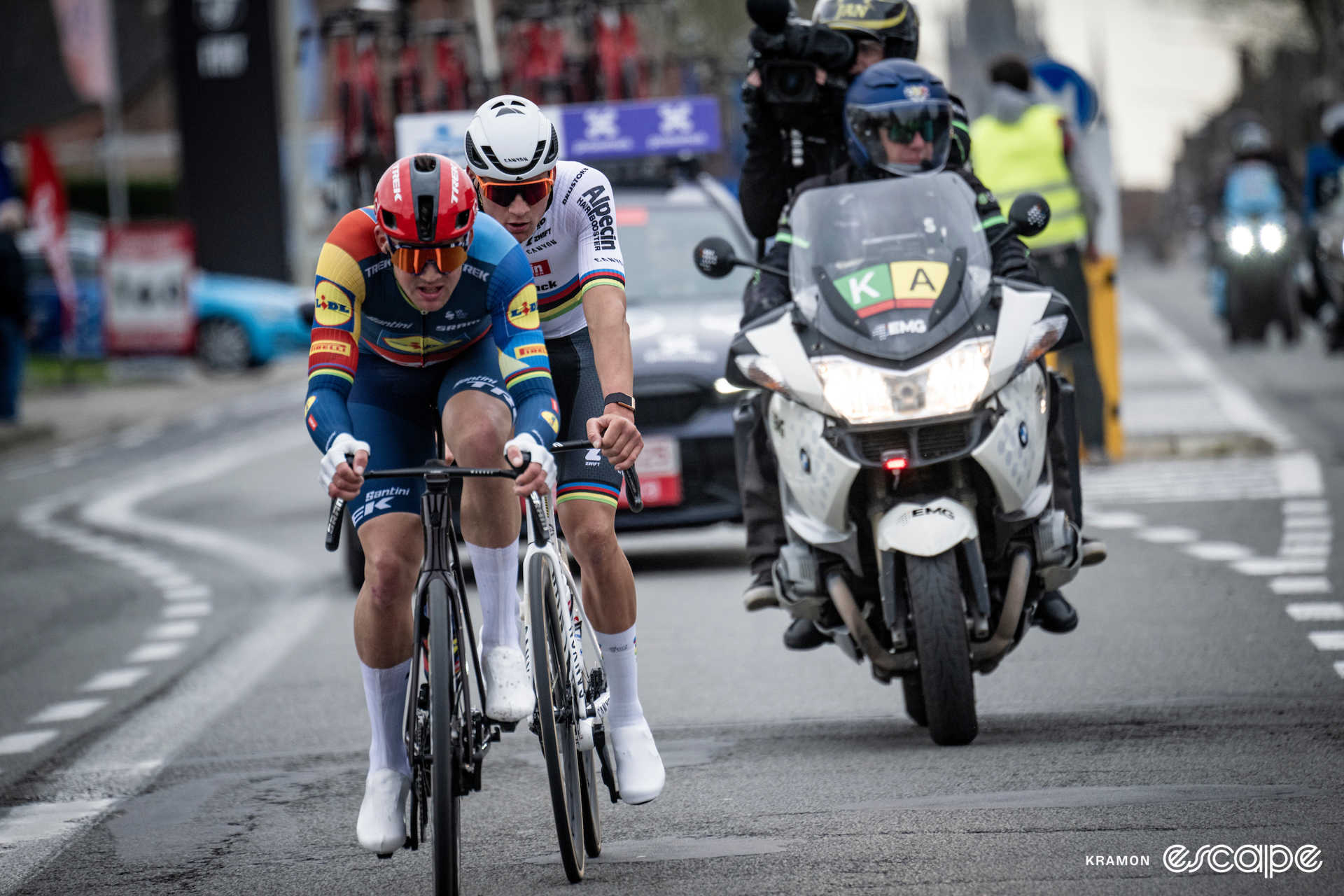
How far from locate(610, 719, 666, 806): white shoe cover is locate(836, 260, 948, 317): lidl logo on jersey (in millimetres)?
1640

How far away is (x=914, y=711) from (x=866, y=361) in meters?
1.24

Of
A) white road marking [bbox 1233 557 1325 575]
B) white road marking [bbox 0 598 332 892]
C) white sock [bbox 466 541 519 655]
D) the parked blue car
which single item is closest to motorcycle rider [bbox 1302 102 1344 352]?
white road marking [bbox 1233 557 1325 575]

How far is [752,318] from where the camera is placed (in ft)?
23.8

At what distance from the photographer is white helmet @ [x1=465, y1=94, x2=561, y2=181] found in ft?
18.4

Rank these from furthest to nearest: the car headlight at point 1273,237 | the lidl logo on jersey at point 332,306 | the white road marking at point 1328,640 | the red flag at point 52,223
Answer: the red flag at point 52,223, the car headlight at point 1273,237, the white road marking at point 1328,640, the lidl logo on jersey at point 332,306

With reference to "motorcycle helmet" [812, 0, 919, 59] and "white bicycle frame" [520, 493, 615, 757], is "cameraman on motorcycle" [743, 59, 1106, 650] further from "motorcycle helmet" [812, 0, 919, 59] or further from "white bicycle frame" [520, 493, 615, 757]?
"white bicycle frame" [520, 493, 615, 757]

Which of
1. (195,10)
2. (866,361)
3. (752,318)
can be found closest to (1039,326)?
(866,361)

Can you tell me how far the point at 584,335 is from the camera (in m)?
6.28

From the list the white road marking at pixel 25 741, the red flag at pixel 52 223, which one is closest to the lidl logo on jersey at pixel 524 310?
the white road marking at pixel 25 741

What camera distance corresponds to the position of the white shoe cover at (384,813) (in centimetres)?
523

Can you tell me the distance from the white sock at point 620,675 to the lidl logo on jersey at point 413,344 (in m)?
0.95

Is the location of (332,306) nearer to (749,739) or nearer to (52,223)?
(749,739)

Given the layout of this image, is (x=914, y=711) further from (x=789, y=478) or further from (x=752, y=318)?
(x=752, y=318)

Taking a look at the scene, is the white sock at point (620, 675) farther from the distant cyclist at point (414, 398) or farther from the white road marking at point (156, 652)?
the white road marking at point (156, 652)
